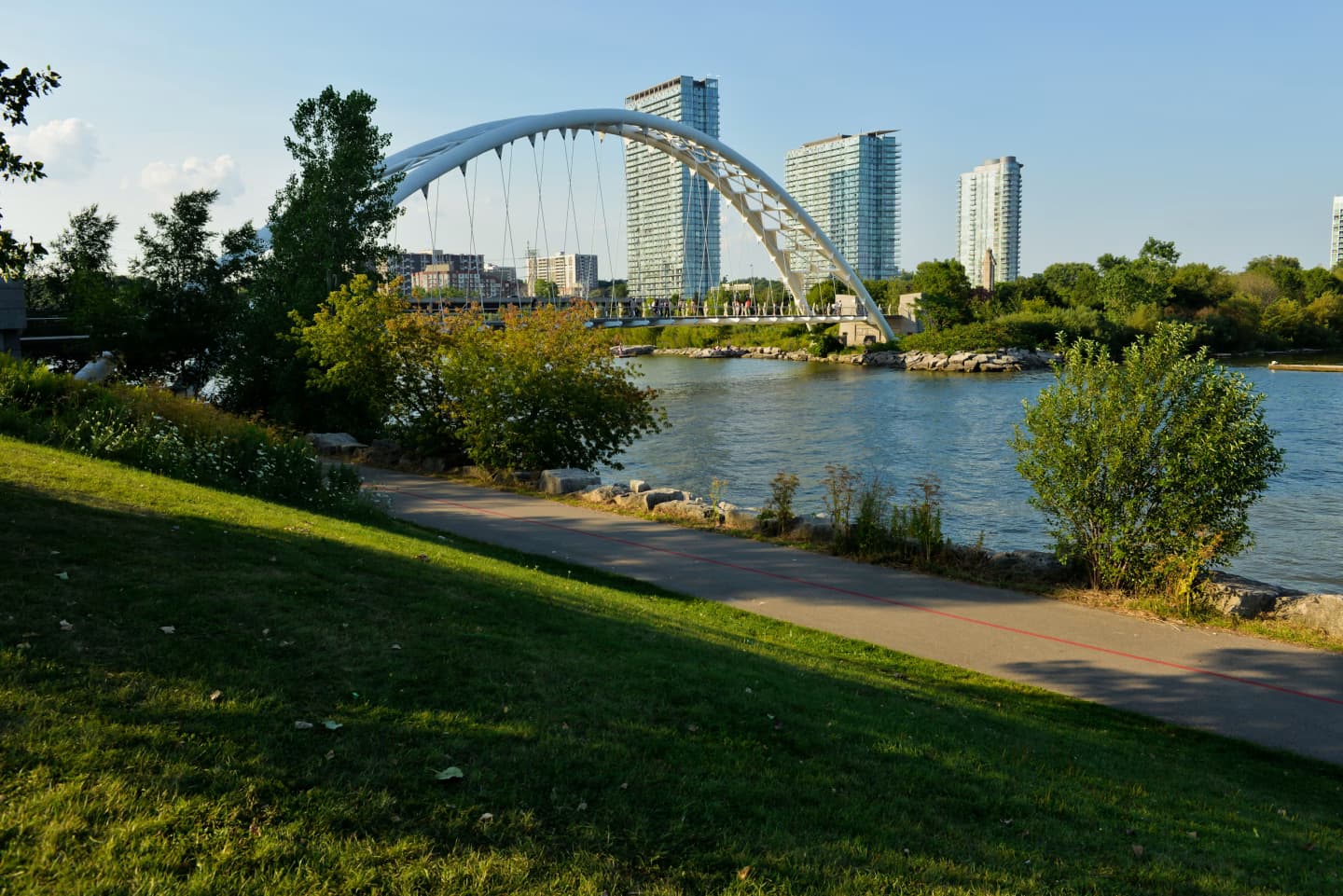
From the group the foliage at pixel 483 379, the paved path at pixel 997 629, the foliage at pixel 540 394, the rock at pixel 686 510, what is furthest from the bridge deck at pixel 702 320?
the paved path at pixel 997 629

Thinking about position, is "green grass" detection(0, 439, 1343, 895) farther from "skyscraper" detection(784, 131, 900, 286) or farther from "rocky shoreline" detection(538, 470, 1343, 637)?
"skyscraper" detection(784, 131, 900, 286)

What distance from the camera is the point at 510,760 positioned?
4.05m

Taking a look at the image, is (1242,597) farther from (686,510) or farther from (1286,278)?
(1286,278)

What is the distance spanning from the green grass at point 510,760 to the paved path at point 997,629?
668 millimetres

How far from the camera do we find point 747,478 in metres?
24.5

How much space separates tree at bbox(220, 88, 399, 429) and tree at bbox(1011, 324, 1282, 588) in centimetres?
1616

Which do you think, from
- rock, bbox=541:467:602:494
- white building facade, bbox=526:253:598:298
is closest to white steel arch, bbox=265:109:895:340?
rock, bbox=541:467:602:494

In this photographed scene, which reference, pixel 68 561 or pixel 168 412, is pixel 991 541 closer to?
pixel 168 412

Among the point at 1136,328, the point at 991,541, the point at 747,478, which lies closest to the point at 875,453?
the point at 747,478

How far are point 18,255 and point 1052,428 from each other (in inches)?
397

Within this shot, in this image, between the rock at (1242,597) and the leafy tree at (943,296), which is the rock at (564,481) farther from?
the leafy tree at (943,296)

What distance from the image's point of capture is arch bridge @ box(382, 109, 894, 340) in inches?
1529

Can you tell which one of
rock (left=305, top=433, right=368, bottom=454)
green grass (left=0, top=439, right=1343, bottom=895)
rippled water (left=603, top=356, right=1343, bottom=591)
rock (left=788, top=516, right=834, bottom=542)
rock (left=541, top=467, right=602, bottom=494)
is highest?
green grass (left=0, top=439, right=1343, bottom=895)

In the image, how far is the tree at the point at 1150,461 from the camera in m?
9.86
